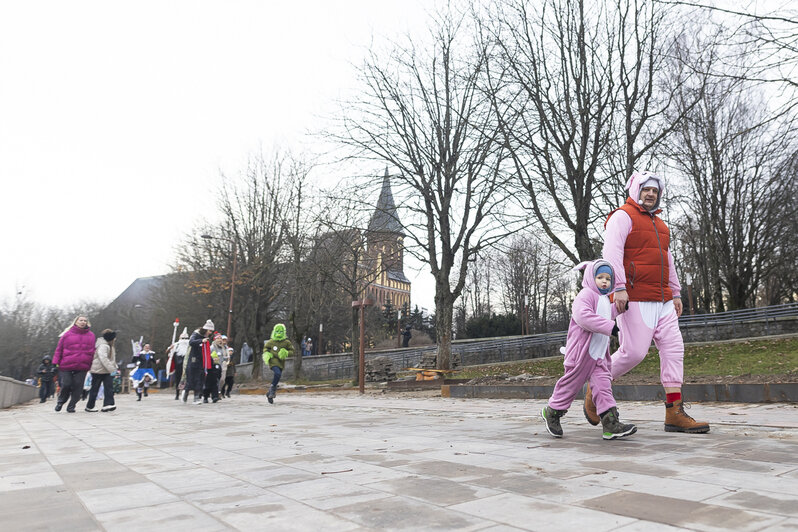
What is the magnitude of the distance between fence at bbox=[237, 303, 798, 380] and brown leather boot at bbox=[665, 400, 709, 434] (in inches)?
797

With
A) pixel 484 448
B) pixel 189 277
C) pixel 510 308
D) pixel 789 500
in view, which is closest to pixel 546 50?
pixel 484 448

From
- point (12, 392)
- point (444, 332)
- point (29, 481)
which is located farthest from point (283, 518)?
point (12, 392)

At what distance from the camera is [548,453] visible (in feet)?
14.0

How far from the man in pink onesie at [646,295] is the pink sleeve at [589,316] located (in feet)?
0.69

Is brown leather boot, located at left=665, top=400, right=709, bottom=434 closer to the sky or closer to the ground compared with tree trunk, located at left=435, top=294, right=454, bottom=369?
closer to the ground

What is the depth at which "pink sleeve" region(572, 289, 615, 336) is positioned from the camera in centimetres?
488

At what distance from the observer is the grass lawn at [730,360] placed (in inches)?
507

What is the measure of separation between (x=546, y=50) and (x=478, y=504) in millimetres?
16649

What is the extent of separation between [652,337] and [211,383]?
12498 mm

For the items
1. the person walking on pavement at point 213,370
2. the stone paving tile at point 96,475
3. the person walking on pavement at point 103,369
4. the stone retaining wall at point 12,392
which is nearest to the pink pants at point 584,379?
the stone paving tile at point 96,475

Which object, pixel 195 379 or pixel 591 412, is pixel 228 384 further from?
pixel 591 412

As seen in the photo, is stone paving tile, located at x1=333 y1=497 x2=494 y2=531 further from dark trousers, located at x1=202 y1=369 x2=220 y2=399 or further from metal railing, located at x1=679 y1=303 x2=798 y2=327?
metal railing, located at x1=679 y1=303 x2=798 y2=327

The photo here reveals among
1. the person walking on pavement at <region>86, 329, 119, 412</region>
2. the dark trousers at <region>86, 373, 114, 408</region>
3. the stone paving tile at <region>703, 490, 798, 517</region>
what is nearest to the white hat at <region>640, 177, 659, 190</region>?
the stone paving tile at <region>703, 490, 798, 517</region>

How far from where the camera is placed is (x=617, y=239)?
17.4 feet
